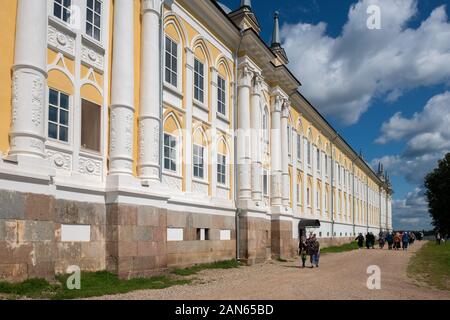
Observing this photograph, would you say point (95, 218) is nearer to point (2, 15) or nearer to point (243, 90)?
point (2, 15)

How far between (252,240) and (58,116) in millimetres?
12747

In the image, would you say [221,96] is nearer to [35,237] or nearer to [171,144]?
[171,144]

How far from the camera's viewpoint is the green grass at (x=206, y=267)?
Result: 1648cm

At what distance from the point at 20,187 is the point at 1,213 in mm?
732

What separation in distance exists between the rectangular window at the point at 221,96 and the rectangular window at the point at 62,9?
10.1 metres

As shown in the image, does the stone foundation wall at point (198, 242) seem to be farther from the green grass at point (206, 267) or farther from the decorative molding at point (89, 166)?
the decorative molding at point (89, 166)

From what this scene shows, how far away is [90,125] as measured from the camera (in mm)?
13758

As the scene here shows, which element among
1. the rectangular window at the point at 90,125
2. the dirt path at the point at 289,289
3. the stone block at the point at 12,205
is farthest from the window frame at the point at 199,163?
the stone block at the point at 12,205

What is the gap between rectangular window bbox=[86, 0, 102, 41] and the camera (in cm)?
1402

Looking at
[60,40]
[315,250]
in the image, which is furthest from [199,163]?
[60,40]

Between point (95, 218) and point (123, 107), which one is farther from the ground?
point (123, 107)

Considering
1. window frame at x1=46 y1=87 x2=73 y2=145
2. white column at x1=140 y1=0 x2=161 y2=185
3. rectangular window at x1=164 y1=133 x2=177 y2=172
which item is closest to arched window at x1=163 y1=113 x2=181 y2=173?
rectangular window at x1=164 y1=133 x2=177 y2=172

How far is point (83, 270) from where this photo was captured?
12.7 m
